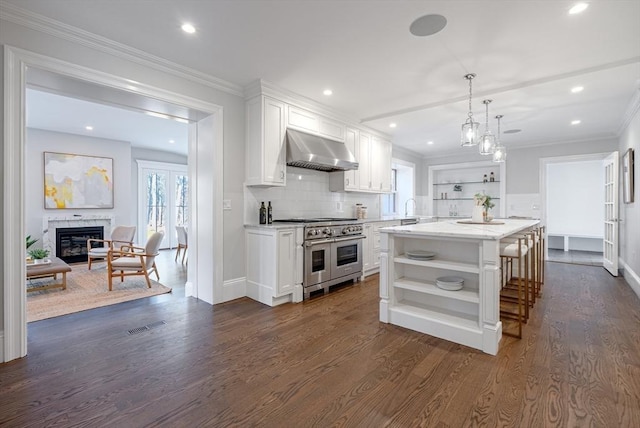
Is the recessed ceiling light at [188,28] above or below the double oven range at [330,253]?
above

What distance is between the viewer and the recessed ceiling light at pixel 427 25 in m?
2.34

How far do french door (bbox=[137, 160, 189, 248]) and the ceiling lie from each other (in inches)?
212

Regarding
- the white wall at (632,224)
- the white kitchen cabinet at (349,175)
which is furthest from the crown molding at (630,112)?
the white kitchen cabinet at (349,175)

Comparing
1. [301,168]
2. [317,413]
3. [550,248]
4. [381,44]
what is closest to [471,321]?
[317,413]

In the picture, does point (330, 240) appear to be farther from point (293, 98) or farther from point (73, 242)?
point (73, 242)

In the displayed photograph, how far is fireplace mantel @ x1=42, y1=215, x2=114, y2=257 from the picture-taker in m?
5.96

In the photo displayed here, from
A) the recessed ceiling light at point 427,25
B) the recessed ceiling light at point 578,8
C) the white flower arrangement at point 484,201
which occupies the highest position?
the recessed ceiling light at point 427,25

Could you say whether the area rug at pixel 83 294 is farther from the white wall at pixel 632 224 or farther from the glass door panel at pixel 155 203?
the white wall at pixel 632 224

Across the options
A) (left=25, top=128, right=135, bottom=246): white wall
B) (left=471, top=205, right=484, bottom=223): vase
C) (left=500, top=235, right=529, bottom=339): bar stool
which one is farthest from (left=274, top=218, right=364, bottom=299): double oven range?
(left=25, top=128, right=135, bottom=246): white wall

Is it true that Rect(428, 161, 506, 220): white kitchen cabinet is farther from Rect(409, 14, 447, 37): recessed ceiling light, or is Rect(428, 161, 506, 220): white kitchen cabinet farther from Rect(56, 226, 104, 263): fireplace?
Rect(56, 226, 104, 263): fireplace

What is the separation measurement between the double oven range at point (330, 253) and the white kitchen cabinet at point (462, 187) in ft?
13.2

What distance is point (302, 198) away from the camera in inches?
181

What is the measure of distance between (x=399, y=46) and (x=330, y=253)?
8.05 ft

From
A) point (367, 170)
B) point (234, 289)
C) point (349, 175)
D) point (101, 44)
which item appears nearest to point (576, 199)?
point (367, 170)
